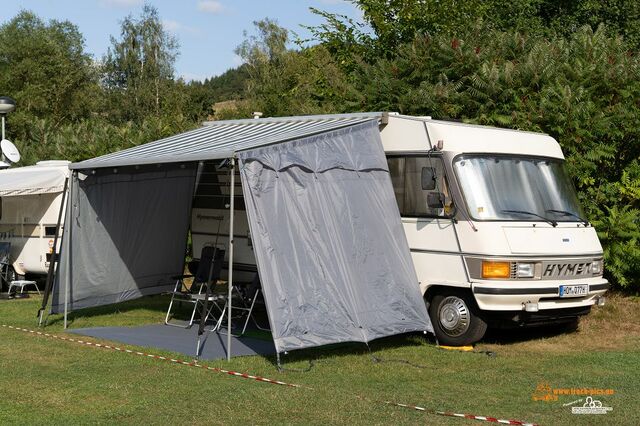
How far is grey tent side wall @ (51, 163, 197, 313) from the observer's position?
11711mm

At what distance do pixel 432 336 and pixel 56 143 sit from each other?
12618mm

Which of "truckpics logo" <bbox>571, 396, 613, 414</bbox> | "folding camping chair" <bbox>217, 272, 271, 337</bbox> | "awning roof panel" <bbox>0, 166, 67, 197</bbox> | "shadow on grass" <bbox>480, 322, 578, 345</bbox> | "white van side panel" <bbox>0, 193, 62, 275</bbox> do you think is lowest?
"truckpics logo" <bbox>571, 396, 613, 414</bbox>

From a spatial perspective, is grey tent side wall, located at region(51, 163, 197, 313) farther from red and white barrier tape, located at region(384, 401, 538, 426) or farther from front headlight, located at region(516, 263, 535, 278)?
red and white barrier tape, located at region(384, 401, 538, 426)

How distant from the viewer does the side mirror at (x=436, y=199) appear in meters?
9.96

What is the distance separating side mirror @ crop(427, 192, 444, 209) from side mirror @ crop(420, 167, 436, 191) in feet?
0.37

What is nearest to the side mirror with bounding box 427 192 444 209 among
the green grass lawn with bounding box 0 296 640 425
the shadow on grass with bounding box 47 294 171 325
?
the green grass lawn with bounding box 0 296 640 425

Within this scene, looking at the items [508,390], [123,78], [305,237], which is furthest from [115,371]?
[123,78]

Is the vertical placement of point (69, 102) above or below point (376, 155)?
above

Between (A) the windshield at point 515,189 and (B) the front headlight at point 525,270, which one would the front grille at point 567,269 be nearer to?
(B) the front headlight at point 525,270

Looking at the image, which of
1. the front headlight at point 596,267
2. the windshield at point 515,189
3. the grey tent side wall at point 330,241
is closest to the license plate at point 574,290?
the front headlight at point 596,267

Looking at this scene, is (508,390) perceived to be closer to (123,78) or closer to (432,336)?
(432,336)

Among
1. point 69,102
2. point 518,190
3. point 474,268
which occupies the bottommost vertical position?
point 474,268

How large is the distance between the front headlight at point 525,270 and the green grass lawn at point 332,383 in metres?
0.86

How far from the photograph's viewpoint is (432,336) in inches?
411
